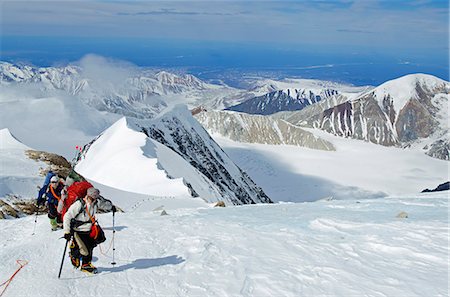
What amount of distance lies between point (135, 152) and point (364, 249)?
39.8m

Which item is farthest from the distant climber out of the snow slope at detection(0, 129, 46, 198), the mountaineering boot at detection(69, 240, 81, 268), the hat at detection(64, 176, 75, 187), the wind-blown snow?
the wind-blown snow

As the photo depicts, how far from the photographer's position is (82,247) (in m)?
9.60

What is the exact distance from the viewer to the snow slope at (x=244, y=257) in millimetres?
9117

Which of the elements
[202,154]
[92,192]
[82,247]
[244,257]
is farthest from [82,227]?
[202,154]

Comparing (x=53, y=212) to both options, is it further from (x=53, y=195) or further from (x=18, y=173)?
(x=18, y=173)

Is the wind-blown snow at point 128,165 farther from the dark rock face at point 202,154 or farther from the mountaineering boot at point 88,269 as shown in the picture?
the mountaineering boot at point 88,269

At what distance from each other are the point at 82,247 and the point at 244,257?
14.3 feet

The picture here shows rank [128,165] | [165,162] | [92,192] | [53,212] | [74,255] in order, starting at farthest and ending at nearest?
1. [165,162]
2. [128,165]
3. [53,212]
4. [74,255]
5. [92,192]

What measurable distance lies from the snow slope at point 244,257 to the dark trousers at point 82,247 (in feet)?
1.30

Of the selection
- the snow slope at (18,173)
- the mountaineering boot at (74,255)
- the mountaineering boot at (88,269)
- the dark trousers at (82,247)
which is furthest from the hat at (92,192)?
the snow slope at (18,173)

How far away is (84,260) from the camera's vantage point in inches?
380

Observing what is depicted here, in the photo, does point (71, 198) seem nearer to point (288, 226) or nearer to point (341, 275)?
point (341, 275)

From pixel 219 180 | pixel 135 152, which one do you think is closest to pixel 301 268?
pixel 135 152

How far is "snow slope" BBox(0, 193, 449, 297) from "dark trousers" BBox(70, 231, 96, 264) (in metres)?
0.40
